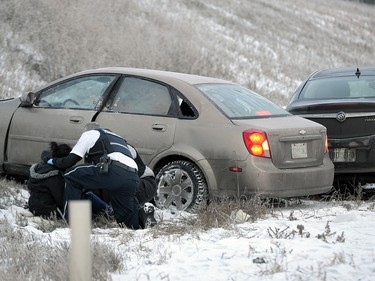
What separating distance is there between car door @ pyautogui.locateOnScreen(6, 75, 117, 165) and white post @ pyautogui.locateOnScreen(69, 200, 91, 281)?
4.34m

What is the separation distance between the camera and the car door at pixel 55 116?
8.71 m

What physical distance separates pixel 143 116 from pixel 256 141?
1.24 m

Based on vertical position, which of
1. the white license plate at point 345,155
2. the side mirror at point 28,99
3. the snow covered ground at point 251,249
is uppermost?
the side mirror at point 28,99

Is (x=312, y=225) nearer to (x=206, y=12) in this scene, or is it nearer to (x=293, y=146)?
(x=293, y=146)

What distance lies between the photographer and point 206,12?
41.0m

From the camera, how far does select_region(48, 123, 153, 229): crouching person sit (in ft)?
23.3

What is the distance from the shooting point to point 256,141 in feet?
25.8

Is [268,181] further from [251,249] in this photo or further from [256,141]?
[251,249]

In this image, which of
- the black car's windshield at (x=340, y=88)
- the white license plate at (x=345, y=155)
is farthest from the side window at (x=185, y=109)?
the black car's windshield at (x=340, y=88)

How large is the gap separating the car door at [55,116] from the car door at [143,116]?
194 mm

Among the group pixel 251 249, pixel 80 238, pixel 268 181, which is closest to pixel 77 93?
pixel 268 181

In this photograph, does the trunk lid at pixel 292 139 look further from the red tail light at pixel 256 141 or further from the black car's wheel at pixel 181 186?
the black car's wheel at pixel 181 186

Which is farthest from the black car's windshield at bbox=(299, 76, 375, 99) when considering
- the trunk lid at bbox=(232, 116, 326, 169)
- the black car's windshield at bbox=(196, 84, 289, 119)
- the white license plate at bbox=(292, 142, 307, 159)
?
the white license plate at bbox=(292, 142, 307, 159)

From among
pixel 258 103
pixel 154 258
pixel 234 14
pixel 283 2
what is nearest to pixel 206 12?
pixel 234 14
